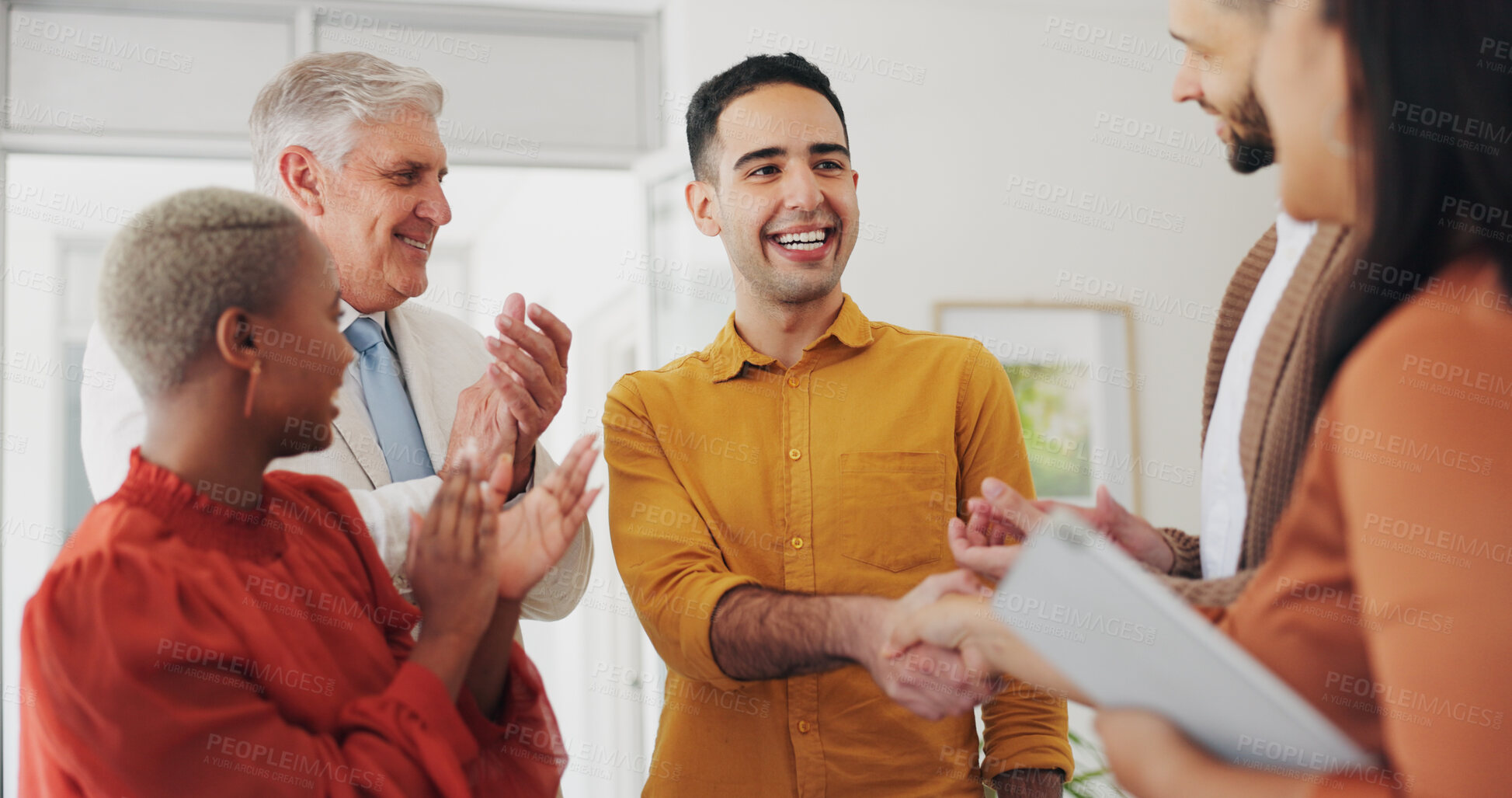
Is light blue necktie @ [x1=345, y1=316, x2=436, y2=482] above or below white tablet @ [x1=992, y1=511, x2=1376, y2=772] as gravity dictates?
above

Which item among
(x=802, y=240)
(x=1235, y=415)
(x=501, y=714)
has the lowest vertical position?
(x=501, y=714)

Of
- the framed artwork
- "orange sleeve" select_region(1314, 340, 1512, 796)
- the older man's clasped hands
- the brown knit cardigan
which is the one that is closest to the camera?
"orange sleeve" select_region(1314, 340, 1512, 796)

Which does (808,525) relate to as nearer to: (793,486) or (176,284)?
(793,486)

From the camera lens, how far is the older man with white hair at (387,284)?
1461mm

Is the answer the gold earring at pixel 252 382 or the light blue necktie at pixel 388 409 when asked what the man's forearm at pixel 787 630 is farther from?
the gold earring at pixel 252 382

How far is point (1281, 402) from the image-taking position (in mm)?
983

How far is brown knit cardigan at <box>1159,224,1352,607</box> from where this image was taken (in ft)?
3.14

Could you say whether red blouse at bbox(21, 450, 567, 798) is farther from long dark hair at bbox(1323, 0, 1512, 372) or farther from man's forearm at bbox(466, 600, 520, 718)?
long dark hair at bbox(1323, 0, 1512, 372)

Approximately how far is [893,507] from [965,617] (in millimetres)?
460

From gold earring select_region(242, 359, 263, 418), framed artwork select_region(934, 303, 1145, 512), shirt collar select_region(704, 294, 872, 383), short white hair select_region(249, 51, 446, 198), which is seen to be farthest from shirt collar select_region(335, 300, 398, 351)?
framed artwork select_region(934, 303, 1145, 512)

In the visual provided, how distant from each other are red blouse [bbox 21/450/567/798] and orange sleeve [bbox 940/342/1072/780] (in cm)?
80

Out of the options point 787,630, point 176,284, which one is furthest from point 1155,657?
point 176,284

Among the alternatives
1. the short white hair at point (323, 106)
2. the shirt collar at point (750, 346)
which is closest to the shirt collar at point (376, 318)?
the short white hair at point (323, 106)

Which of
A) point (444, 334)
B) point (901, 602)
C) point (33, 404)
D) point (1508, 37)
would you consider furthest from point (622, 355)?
point (1508, 37)
